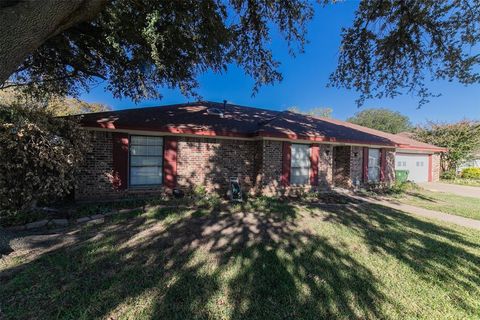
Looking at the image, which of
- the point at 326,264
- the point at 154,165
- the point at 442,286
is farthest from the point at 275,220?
the point at 154,165

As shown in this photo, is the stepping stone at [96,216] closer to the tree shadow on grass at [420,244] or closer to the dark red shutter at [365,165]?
the tree shadow on grass at [420,244]

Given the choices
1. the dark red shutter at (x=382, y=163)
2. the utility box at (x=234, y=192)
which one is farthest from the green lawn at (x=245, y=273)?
the dark red shutter at (x=382, y=163)

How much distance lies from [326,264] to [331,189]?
24.6ft

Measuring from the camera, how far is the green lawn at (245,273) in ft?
8.21

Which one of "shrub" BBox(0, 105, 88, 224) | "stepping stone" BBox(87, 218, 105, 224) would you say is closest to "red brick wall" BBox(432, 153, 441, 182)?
"stepping stone" BBox(87, 218, 105, 224)

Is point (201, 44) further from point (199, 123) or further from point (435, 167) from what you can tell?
point (435, 167)

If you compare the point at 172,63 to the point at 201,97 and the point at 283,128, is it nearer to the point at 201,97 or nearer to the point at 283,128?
the point at 201,97

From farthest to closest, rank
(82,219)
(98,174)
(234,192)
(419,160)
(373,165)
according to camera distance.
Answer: (419,160)
(373,165)
(234,192)
(98,174)
(82,219)

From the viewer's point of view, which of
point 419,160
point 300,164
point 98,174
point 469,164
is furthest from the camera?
point 469,164

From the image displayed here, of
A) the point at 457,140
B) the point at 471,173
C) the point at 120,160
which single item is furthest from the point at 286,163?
the point at 471,173

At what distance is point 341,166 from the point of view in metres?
11.5

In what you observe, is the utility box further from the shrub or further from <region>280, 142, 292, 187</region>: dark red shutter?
the shrub

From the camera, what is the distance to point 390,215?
6508mm

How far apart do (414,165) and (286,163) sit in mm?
12924
